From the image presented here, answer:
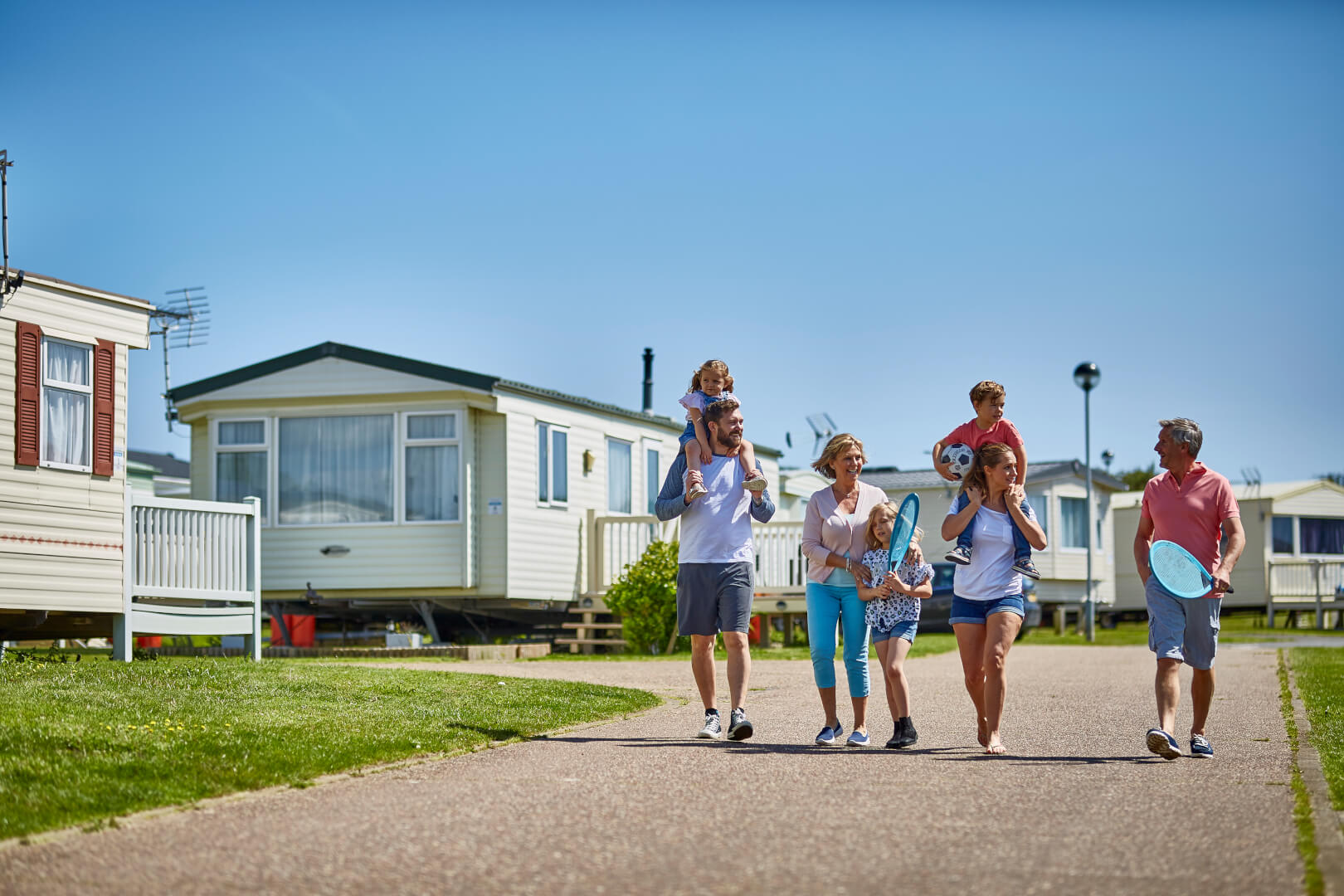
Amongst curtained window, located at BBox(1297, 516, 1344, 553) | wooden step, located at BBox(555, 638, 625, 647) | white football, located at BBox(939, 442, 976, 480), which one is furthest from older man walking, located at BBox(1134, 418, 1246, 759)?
curtained window, located at BBox(1297, 516, 1344, 553)

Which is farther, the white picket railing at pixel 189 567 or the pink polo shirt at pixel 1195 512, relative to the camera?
the white picket railing at pixel 189 567

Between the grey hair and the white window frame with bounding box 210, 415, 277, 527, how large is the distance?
47.2 feet

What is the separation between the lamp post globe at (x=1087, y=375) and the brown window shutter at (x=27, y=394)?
17.4 m

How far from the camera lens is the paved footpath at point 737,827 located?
4395mm

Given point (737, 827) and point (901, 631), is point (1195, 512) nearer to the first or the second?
point (901, 631)

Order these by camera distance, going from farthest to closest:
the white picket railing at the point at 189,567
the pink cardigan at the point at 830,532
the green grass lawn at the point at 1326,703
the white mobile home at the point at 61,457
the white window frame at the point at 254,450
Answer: the white window frame at the point at 254,450 → the white picket railing at the point at 189,567 → the white mobile home at the point at 61,457 → the pink cardigan at the point at 830,532 → the green grass lawn at the point at 1326,703

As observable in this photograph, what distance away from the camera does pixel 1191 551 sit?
7.28 meters

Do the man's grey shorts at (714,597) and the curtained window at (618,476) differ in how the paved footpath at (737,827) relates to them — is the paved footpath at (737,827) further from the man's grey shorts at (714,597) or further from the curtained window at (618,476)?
the curtained window at (618,476)

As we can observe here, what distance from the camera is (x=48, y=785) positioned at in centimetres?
580

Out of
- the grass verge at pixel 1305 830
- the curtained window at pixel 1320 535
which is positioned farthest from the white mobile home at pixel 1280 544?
the grass verge at pixel 1305 830

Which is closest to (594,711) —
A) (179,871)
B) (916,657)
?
(179,871)

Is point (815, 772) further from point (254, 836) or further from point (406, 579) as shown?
point (406, 579)

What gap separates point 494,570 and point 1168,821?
47.2ft

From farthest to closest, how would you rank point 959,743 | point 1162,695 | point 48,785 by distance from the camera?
point 959,743, point 1162,695, point 48,785
